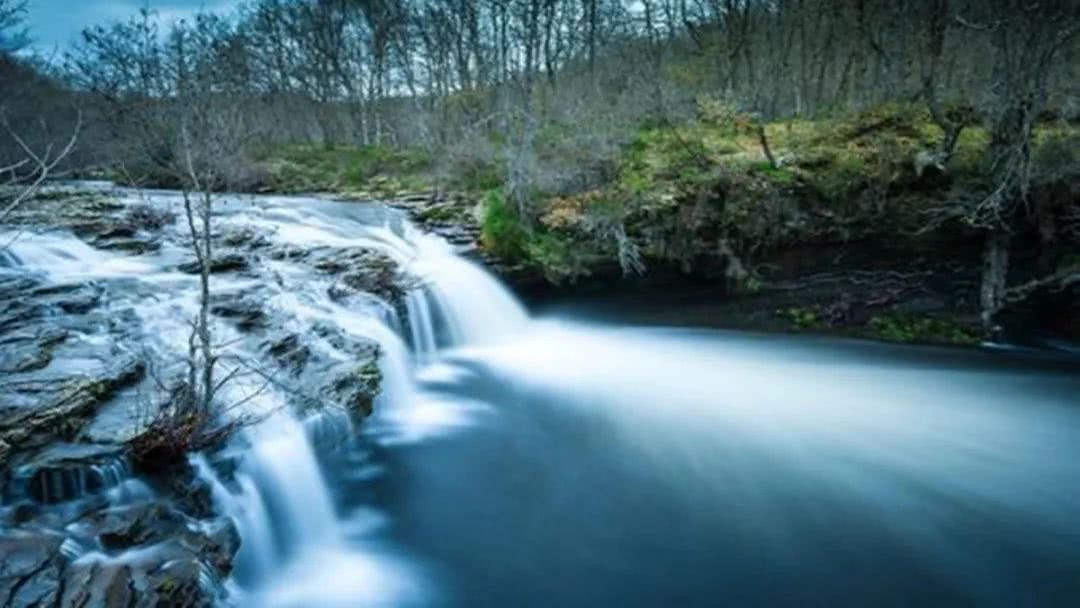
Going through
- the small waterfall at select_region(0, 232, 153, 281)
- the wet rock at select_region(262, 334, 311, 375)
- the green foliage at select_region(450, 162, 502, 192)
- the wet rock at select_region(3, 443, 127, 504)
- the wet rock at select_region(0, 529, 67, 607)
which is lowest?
the wet rock at select_region(0, 529, 67, 607)

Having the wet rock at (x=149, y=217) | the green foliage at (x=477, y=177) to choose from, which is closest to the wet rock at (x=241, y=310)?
the wet rock at (x=149, y=217)

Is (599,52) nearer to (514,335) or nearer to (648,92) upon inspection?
(648,92)

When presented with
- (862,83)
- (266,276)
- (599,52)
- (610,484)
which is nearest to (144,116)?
(266,276)

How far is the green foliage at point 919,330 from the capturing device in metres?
10.7

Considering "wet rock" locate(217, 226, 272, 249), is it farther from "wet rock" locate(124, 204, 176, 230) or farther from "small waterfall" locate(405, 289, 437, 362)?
"small waterfall" locate(405, 289, 437, 362)

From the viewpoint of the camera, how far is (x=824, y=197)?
1168 centimetres

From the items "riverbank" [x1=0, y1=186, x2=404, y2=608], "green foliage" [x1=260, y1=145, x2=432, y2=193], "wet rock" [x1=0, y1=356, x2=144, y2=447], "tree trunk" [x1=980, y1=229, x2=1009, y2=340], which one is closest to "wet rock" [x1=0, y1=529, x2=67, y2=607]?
"riverbank" [x1=0, y1=186, x2=404, y2=608]

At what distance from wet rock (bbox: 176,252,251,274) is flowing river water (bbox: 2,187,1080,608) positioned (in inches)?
11.3

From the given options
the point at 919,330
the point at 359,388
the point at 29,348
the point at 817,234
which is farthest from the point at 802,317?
the point at 29,348

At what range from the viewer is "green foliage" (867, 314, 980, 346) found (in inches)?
420

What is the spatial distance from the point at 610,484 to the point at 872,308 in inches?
261

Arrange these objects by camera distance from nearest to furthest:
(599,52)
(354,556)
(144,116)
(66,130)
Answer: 1. (354,556)
2. (144,116)
3. (66,130)
4. (599,52)

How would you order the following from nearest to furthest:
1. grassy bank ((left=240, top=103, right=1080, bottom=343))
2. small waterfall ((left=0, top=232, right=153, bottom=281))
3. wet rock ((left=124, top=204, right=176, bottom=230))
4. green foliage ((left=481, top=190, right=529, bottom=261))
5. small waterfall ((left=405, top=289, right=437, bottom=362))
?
small waterfall ((left=0, top=232, right=153, bottom=281)), small waterfall ((left=405, top=289, right=437, bottom=362)), grassy bank ((left=240, top=103, right=1080, bottom=343)), wet rock ((left=124, top=204, right=176, bottom=230)), green foliage ((left=481, top=190, right=529, bottom=261))

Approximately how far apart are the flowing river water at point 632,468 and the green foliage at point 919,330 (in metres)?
0.51
